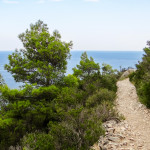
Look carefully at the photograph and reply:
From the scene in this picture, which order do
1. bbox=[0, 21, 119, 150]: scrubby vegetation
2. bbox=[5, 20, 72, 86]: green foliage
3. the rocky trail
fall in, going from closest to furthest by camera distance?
1. the rocky trail
2. bbox=[0, 21, 119, 150]: scrubby vegetation
3. bbox=[5, 20, 72, 86]: green foliage

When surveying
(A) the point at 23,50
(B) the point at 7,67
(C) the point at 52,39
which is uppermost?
(C) the point at 52,39

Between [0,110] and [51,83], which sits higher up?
[51,83]

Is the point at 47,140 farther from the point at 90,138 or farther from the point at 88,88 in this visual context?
the point at 88,88

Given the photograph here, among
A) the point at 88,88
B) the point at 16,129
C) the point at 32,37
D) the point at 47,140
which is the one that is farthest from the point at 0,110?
the point at 47,140

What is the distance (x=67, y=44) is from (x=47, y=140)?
960cm

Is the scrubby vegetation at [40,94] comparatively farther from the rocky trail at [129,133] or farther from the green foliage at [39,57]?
the rocky trail at [129,133]

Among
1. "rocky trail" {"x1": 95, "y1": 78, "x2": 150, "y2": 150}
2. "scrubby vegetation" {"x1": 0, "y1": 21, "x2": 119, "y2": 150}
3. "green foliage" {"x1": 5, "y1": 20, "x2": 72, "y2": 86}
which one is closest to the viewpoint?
"rocky trail" {"x1": 95, "y1": 78, "x2": 150, "y2": 150}

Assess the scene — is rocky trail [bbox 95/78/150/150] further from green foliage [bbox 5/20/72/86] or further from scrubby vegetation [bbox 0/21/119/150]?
green foliage [bbox 5/20/72/86]

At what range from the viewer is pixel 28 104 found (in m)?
11.9

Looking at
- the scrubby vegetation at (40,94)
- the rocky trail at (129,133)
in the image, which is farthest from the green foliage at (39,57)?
the rocky trail at (129,133)

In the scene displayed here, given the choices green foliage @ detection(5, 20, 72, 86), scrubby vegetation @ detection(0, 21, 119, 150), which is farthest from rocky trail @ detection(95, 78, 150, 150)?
green foliage @ detection(5, 20, 72, 86)

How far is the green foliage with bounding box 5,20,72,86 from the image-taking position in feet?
43.1

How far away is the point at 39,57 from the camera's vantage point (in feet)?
45.8

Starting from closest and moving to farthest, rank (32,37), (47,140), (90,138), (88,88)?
(90,138) < (47,140) < (32,37) < (88,88)
